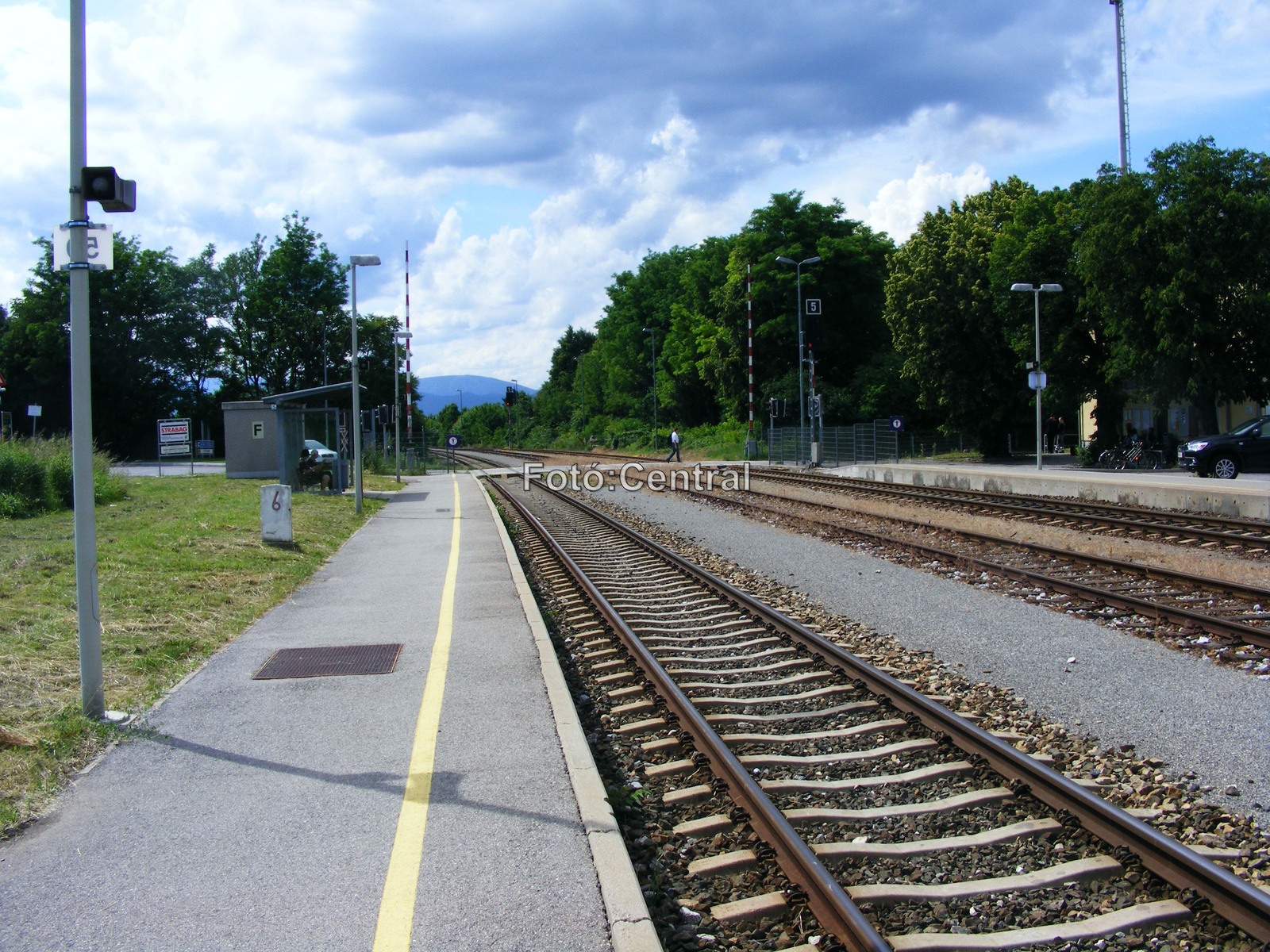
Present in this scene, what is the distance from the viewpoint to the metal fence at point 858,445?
45000 millimetres

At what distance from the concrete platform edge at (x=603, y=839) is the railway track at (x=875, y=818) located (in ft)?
1.08

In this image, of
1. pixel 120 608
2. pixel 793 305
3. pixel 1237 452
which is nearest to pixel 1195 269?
pixel 1237 452

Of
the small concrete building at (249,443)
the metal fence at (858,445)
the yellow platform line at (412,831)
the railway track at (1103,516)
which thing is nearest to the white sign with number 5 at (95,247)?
the yellow platform line at (412,831)

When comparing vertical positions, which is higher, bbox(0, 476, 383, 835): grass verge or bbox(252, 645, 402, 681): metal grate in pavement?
bbox(0, 476, 383, 835): grass verge

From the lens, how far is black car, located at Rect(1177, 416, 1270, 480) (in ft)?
77.4

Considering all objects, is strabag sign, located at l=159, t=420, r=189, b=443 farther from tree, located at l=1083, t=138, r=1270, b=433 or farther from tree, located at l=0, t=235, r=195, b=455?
tree, located at l=1083, t=138, r=1270, b=433

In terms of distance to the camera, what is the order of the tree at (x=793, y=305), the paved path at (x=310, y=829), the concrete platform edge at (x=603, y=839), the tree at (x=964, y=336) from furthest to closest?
1. the tree at (x=793, y=305)
2. the tree at (x=964, y=336)
3. the paved path at (x=310, y=829)
4. the concrete platform edge at (x=603, y=839)

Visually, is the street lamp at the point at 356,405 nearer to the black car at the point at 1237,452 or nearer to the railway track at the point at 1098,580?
the railway track at the point at 1098,580

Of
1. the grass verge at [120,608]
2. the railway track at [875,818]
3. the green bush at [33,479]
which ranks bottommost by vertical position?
the railway track at [875,818]

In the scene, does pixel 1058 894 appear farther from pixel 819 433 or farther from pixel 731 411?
pixel 731 411

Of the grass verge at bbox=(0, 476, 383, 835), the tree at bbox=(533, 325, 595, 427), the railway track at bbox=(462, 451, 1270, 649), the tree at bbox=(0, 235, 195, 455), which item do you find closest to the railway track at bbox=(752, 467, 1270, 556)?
the railway track at bbox=(462, 451, 1270, 649)

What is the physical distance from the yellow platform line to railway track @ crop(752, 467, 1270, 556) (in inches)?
419

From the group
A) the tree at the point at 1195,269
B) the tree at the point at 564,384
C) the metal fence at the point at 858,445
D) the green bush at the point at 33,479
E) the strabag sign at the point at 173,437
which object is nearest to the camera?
the green bush at the point at 33,479

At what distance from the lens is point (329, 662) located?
721cm
